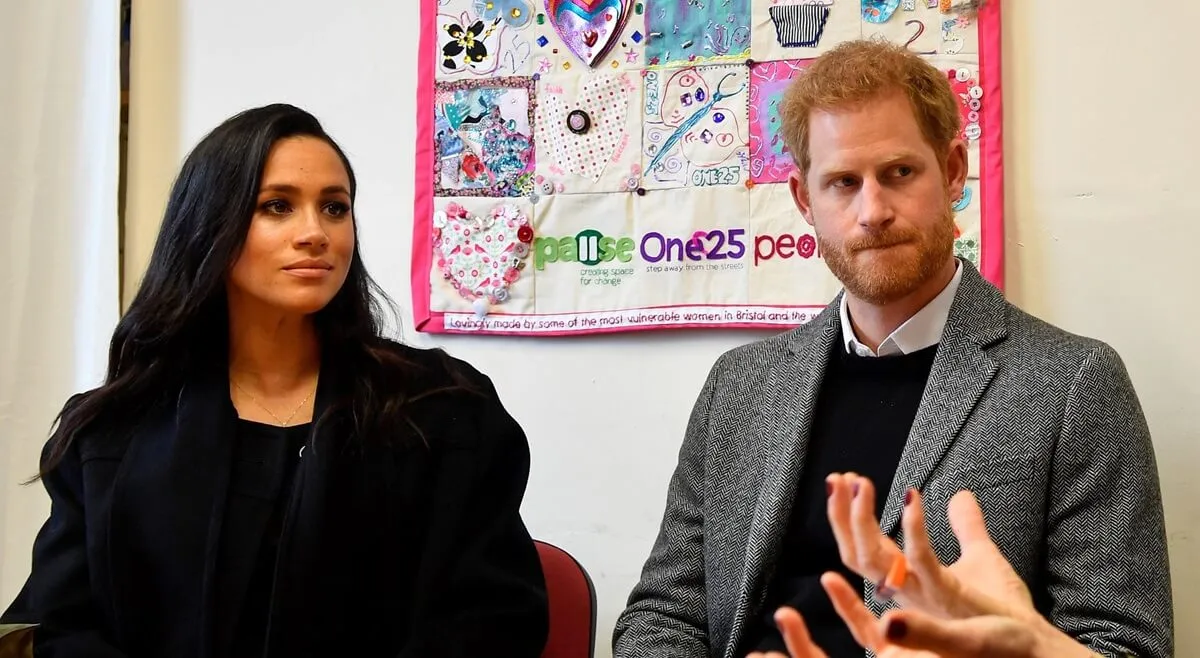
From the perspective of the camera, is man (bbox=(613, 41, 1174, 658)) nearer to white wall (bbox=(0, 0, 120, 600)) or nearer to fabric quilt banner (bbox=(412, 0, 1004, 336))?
fabric quilt banner (bbox=(412, 0, 1004, 336))

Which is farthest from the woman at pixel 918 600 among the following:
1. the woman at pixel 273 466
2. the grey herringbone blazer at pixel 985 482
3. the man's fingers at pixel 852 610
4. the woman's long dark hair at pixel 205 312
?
the woman's long dark hair at pixel 205 312

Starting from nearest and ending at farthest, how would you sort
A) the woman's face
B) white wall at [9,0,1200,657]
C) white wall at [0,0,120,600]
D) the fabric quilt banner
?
the woman's face < white wall at [9,0,1200,657] < the fabric quilt banner < white wall at [0,0,120,600]

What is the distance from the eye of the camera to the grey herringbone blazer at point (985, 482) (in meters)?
1.16

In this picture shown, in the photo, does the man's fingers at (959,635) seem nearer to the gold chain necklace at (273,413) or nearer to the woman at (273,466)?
the woman at (273,466)

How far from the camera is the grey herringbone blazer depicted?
116cm

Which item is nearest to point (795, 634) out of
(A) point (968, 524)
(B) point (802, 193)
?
(A) point (968, 524)

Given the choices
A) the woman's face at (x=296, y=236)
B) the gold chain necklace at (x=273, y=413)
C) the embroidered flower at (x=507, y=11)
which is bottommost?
the gold chain necklace at (x=273, y=413)

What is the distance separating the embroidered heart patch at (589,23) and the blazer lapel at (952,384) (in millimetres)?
774

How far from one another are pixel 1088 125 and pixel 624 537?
3.30 ft

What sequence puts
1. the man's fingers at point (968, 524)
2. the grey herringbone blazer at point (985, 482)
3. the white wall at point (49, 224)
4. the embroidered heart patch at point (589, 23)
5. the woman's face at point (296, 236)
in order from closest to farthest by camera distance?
the man's fingers at point (968, 524), the grey herringbone blazer at point (985, 482), the woman's face at point (296, 236), the embroidered heart patch at point (589, 23), the white wall at point (49, 224)

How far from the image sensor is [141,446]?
1.42m

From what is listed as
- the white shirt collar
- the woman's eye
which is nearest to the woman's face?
the woman's eye

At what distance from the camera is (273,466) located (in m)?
1.40

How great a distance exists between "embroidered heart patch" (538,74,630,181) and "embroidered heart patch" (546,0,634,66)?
0.05m
